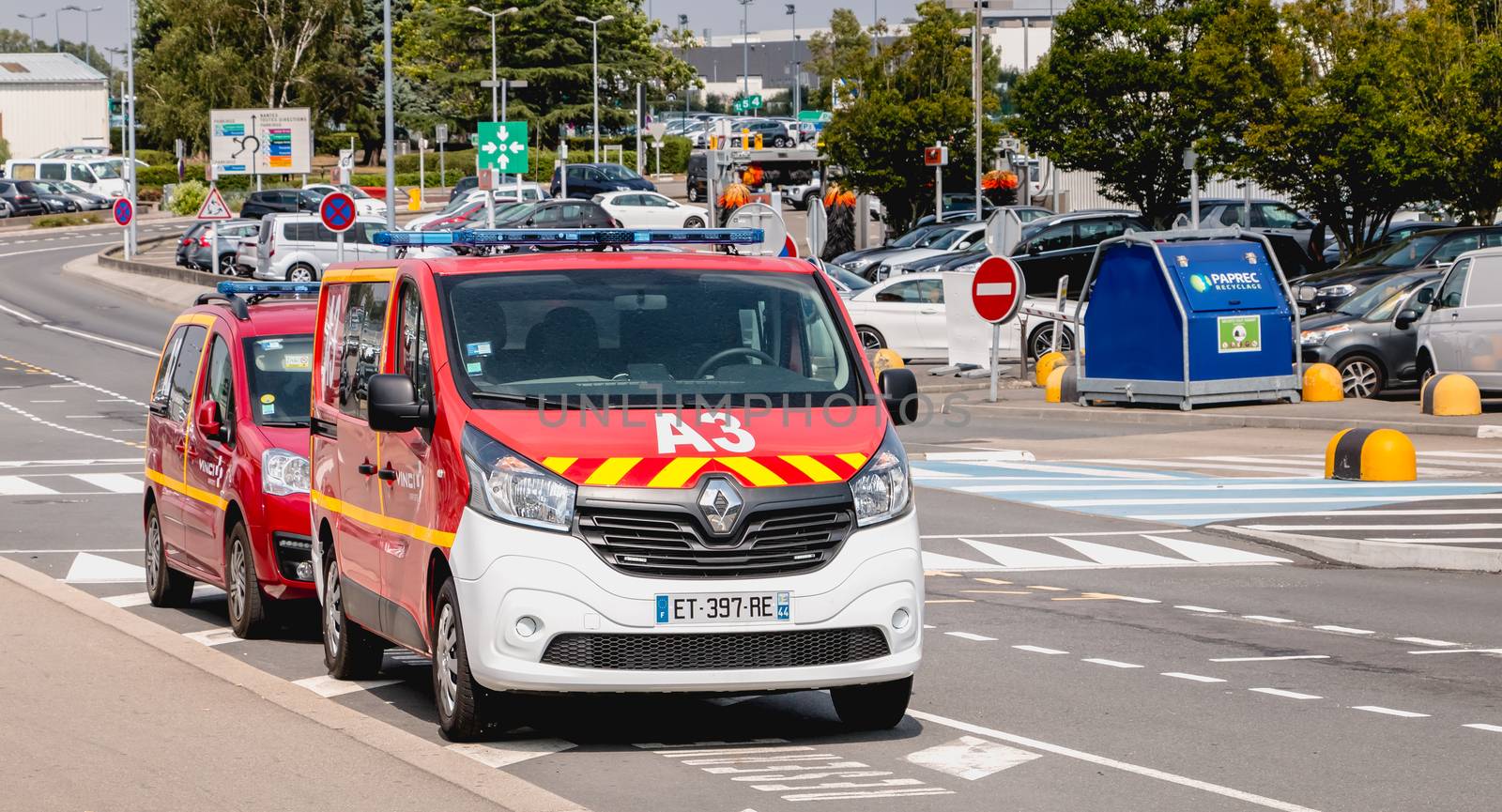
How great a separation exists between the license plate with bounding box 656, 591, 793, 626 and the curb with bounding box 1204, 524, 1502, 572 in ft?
26.6

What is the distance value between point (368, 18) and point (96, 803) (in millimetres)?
106810

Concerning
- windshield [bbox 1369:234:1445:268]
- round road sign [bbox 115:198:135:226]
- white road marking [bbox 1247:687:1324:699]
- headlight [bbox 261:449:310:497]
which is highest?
round road sign [bbox 115:198:135:226]

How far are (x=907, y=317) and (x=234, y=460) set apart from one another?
76.1 ft

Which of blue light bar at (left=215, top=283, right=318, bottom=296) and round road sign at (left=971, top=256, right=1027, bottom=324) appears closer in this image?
blue light bar at (left=215, top=283, right=318, bottom=296)

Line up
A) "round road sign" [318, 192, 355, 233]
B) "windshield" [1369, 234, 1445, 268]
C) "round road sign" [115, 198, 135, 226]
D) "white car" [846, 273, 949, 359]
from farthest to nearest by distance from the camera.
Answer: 1. "round road sign" [115, 198, 135, 226]
2. "round road sign" [318, 192, 355, 233]
3. "white car" [846, 273, 949, 359]
4. "windshield" [1369, 234, 1445, 268]

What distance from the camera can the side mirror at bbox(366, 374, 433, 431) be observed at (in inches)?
322

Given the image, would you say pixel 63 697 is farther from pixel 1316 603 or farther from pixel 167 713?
pixel 1316 603

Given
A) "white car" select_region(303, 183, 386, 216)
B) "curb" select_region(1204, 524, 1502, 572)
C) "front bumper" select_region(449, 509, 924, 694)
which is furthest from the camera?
"white car" select_region(303, 183, 386, 216)

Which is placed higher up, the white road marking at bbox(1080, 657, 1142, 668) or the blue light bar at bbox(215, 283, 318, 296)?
the blue light bar at bbox(215, 283, 318, 296)

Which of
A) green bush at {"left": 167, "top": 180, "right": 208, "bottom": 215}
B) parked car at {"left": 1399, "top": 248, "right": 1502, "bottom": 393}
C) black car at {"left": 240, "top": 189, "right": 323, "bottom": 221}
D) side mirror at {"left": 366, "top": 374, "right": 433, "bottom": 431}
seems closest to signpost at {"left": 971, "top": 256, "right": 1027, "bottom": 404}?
parked car at {"left": 1399, "top": 248, "right": 1502, "bottom": 393}

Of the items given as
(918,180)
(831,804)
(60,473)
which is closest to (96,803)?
(831,804)

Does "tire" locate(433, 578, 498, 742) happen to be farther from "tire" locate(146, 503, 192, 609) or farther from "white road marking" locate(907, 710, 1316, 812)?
"tire" locate(146, 503, 192, 609)

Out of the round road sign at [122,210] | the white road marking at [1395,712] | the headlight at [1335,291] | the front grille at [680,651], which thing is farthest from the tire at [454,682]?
the round road sign at [122,210]

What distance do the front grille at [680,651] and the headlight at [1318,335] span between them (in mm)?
20988
